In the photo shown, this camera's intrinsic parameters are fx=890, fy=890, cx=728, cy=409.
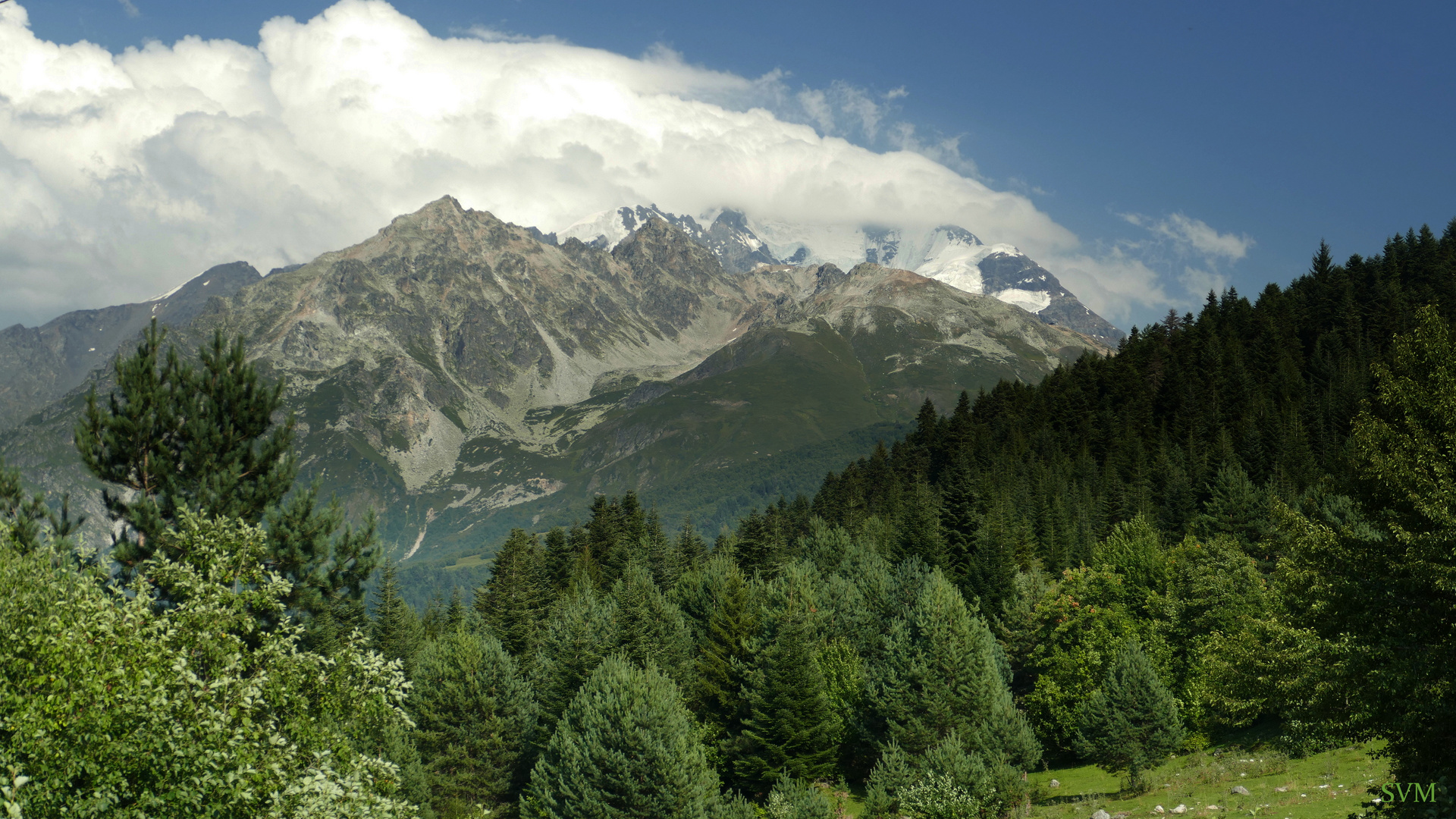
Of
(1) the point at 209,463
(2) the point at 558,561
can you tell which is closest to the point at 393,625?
(2) the point at 558,561

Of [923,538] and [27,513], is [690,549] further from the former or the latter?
[27,513]

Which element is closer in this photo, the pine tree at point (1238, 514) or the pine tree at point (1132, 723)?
the pine tree at point (1132, 723)

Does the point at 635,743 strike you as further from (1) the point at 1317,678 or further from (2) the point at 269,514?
(1) the point at 1317,678

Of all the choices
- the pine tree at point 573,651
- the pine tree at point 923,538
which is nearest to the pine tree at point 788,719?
the pine tree at point 573,651

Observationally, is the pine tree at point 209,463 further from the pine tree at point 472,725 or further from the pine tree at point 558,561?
the pine tree at point 558,561

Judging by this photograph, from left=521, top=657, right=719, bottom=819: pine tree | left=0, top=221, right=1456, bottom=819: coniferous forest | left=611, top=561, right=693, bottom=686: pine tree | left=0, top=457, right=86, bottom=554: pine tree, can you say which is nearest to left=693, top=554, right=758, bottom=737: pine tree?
left=0, top=221, right=1456, bottom=819: coniferous forest

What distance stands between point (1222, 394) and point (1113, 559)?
242ft

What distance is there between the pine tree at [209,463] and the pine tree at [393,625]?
43263 mm

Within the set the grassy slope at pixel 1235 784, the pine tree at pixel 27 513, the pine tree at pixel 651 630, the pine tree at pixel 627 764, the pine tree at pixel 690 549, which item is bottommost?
the grassy slope at pixel 1235 784

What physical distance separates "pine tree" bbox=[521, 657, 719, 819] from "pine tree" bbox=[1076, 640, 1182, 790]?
2441 cm

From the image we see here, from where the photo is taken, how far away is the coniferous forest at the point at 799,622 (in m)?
18.2

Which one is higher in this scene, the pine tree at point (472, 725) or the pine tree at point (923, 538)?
the pine tree at point (923, 538)

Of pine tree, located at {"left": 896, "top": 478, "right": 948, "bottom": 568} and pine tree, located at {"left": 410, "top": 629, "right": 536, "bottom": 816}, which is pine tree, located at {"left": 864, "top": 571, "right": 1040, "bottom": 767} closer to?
pine tree, located at {"left": 896, "top": 478, "right": 948, "bottom": 568}

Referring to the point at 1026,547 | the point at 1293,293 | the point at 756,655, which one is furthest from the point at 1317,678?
the point at 1293,293
